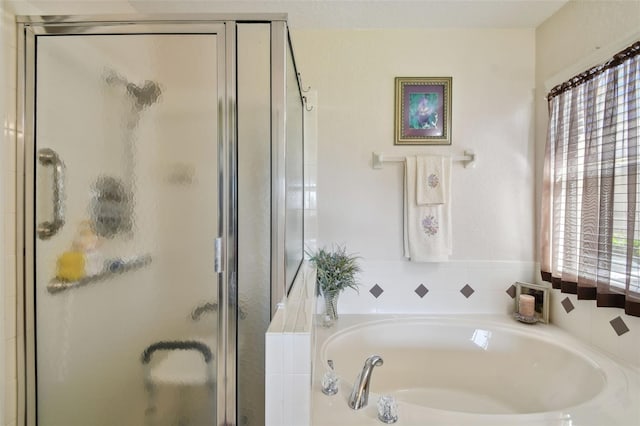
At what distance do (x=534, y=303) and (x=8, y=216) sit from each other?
249 centimetres

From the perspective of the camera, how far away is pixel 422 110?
185cm

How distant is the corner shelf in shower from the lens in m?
0.94

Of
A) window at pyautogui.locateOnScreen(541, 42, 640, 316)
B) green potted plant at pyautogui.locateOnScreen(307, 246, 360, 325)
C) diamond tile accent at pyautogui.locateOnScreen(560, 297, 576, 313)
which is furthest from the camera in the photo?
green potted plant at pyautogui.locateOnScreen(307, 246, 360, 325)

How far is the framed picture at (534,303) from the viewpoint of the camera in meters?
1.72

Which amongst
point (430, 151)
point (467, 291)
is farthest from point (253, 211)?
point (467, 291)

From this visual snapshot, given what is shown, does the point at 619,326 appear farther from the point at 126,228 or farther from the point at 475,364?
the point at 126,228

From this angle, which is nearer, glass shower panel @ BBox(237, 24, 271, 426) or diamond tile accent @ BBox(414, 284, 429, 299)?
glass shower panel @ BBox(237, 24, 271, 426)

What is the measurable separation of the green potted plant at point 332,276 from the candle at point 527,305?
3.28ft

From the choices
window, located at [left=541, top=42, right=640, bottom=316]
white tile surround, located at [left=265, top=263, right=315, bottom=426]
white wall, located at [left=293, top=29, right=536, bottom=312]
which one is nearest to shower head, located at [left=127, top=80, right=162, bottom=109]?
white tile surround, located at [left=265, top=263, right=315, bottom=426]

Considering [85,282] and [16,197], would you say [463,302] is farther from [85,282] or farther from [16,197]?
[16,197]

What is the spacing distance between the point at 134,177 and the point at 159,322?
0.47m

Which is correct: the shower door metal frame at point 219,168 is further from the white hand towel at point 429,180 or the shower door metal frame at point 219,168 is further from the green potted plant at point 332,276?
the white hand towel at point 429,180

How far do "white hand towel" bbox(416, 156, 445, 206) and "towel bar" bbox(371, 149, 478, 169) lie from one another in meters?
0.13

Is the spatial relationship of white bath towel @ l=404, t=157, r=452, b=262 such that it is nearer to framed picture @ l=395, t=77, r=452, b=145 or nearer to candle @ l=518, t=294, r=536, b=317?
framed picture @ l=395, t=77, r=452, b=145
